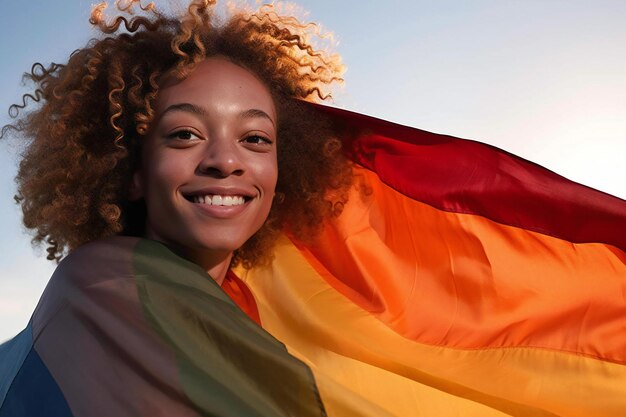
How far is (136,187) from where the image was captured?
3875mm

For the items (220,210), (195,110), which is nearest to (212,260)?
(220,210)

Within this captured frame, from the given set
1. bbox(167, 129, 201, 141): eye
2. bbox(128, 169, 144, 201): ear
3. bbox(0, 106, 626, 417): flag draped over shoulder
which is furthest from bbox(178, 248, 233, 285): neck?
bbox(167, 129, 201, 141): eye

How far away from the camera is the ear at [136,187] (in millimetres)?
3854

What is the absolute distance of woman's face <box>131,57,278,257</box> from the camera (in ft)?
11.8

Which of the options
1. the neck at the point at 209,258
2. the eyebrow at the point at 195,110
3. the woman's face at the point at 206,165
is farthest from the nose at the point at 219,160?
the neck at the point at 209,258

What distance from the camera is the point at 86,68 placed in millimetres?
3986

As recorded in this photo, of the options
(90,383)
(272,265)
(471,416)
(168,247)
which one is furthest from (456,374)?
(90,383)

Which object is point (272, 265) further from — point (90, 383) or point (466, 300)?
point (90, 383)

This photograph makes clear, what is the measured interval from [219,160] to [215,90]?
1.17 ft

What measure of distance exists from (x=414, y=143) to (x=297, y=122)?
0.64 metres

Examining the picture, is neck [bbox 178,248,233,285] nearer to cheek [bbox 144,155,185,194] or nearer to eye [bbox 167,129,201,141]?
cheek [bbox 144,155,185,194]

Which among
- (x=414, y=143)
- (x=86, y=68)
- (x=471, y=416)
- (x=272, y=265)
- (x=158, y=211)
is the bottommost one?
(x=471, y=416)

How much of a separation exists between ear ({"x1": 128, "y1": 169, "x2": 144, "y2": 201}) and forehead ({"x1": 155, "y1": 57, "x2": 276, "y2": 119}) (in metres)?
0.33

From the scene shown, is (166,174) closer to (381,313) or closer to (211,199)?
(211,199)
